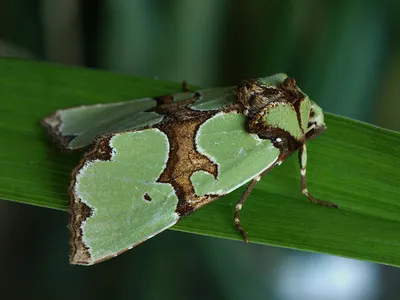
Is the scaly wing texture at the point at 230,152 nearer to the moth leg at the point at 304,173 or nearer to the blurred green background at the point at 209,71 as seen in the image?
the moth leg at the point at 304,173

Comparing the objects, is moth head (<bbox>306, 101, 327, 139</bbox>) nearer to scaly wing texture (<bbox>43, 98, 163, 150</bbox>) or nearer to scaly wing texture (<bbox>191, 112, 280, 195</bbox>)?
scaly wing texture (<bbox>191, 112, 280, 195</bbox>)

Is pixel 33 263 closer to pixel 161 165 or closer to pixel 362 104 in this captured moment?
pixel 161 165

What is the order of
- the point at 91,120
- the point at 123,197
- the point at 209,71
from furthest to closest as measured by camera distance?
the point at 209,71, the point at 91,120, the point at 123,197

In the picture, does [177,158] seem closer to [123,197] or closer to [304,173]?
[123,197]

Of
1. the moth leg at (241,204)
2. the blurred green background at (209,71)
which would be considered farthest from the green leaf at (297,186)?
the blurred green background at (209,71)

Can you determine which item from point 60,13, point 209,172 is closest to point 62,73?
point 209,172

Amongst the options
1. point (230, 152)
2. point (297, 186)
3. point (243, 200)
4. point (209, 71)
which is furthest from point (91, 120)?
point (209, 71)

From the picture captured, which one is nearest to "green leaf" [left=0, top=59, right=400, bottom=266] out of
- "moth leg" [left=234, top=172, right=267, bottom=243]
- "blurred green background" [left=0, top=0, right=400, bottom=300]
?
"moth leg" [left=234, top=172, right=267, bottom=243]
